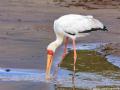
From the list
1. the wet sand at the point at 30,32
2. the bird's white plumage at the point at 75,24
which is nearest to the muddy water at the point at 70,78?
the wet sand at the point at 30,32

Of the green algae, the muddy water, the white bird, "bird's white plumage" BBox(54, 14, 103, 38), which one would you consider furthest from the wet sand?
"bird's white plumage" BBox(54, 14, 103, 38)

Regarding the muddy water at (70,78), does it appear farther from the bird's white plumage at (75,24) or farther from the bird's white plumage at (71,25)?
the bird's white plumage at (75,24)

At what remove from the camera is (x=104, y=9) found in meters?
28.0

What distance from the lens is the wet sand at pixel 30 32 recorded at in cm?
1368

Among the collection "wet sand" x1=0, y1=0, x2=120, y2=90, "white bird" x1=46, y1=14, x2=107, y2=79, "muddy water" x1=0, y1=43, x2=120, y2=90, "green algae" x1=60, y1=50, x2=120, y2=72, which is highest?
"white bird" x1=46, y1=14, x2=107, y2=79

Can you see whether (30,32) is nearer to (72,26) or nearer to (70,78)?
(72,26)

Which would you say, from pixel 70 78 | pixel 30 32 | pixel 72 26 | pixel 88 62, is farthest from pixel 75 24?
pixel 30 32

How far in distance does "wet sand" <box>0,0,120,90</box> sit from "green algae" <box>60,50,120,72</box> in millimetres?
594

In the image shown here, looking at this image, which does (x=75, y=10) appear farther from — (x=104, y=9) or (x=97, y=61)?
(x=97, y=61)

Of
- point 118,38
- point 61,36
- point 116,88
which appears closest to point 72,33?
point 61,36

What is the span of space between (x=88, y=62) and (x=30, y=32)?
18.2 ft

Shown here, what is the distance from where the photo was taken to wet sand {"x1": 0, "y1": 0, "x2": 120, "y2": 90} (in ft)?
44.9

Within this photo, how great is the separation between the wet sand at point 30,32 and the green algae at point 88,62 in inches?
23.4

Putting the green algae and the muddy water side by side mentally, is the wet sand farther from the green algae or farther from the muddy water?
the green algae
